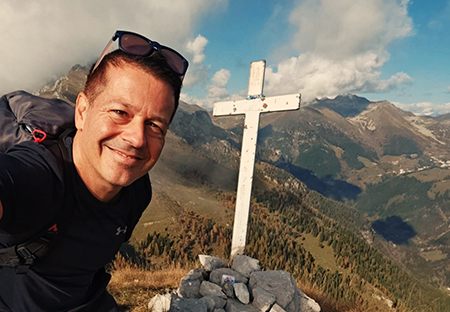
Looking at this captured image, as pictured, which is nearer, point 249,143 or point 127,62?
point 127,62

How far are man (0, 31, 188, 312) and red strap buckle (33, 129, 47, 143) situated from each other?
50 mm

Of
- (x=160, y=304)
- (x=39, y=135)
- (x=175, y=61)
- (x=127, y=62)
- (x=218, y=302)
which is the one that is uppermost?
(x=175, y=61)

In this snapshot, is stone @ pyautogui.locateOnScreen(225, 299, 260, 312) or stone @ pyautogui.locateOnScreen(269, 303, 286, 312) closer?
stone @ pyautogui.locateOnScreen(225, 299, 260, 312)

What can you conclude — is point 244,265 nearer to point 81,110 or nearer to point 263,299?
point 263,299

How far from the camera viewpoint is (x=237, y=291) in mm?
5336

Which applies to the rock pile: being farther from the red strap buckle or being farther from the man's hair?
the man's hair

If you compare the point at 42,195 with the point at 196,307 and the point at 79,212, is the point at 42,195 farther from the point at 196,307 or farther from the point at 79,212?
the point at 196,307

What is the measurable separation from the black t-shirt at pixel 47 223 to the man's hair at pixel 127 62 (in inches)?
15.2

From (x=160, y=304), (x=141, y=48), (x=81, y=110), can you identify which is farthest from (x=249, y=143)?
(x=81, y=110)

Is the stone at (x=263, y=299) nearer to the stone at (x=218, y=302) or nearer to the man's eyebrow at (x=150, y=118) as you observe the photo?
the stone at (x=218, y=302)

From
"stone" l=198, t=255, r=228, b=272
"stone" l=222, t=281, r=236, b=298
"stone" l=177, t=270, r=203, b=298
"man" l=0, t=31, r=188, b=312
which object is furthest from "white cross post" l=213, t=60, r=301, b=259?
"man" l=0, t=31, r=188, b=312

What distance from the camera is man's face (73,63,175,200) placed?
1.55m

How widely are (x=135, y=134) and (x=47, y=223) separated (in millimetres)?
674

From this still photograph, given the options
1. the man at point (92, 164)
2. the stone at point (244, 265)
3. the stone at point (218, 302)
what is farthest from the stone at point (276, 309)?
the man at point (92, 164)
